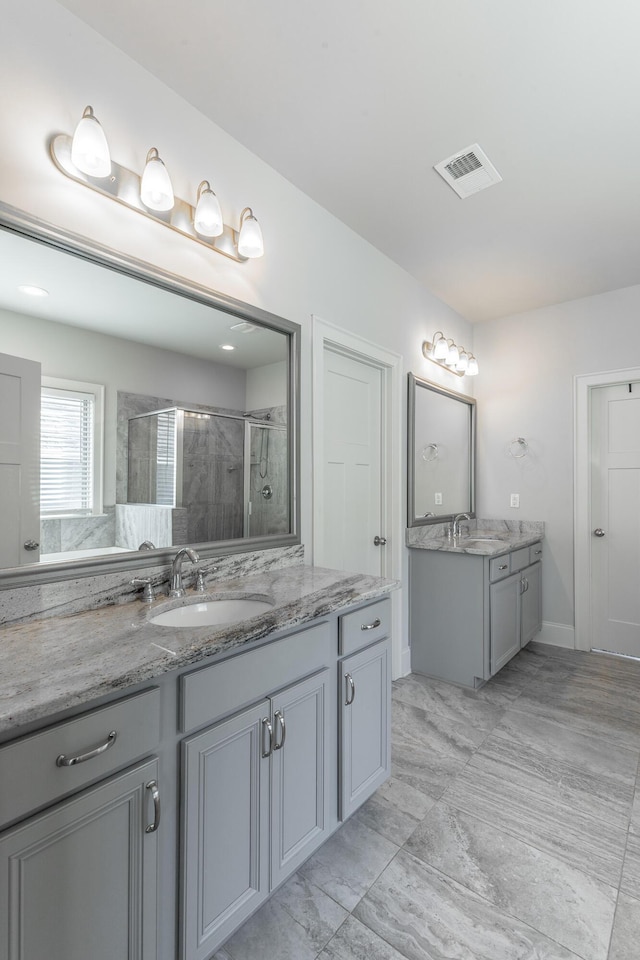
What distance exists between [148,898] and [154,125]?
2.31 metres

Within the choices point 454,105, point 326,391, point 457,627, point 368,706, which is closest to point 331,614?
point 368,706

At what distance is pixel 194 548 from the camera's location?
5.75 ft

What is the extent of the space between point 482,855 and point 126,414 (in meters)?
1.96

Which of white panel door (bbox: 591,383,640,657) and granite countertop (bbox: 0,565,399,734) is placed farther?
white panel door (bbox: 591,383,640,657)

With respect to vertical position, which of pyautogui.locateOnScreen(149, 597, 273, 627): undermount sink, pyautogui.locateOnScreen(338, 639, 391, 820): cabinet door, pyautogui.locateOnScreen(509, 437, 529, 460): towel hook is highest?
pyautogui.locateOnScreen(509, 437, 529, 460): towel hook

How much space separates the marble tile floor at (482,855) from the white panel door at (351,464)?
96cm

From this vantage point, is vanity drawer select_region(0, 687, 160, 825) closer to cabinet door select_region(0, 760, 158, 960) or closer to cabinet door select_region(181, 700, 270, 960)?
cabinet door select_region(0, 760, 158, 960)

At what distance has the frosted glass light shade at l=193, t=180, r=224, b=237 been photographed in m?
1.69

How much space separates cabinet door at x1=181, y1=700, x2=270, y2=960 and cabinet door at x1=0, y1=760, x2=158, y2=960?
10cm

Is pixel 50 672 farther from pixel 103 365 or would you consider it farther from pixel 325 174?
Result: pixel 325 174

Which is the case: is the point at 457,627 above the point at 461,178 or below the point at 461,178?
below

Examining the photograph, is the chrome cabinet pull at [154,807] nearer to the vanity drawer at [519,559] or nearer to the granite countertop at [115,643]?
the granite countertop at [115,643]

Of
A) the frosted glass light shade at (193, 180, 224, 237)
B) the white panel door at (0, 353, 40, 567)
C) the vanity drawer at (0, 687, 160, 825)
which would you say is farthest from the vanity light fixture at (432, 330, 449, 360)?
the vanity drawer at (0, 687, 160, 825)

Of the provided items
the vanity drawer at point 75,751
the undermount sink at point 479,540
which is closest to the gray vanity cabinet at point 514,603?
the undermount sink at point 479,540
